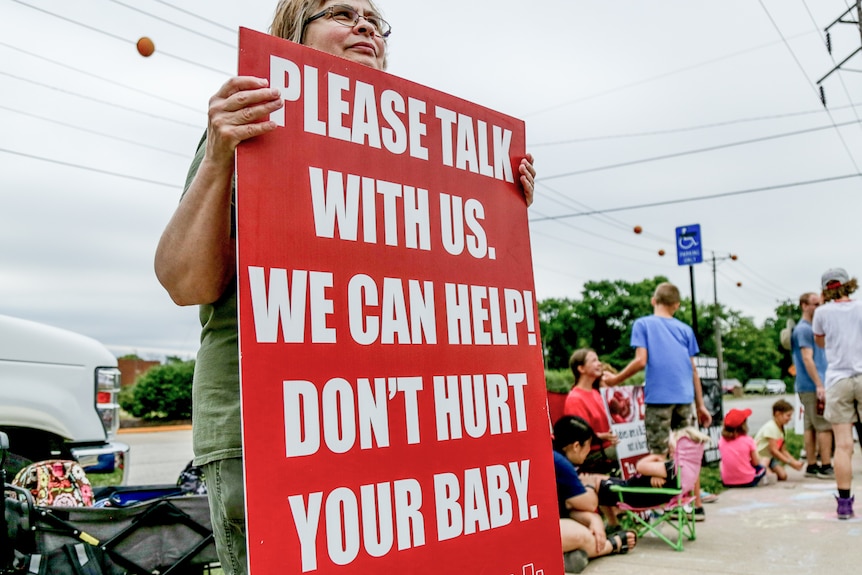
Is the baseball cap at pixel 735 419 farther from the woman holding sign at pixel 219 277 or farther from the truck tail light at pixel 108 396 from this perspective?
the woman holding sign at pixel 219 277

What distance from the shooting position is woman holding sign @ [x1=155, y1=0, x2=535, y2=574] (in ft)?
4.35

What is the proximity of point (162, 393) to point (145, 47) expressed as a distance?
18.6 metres

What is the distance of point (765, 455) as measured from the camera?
27.6ft

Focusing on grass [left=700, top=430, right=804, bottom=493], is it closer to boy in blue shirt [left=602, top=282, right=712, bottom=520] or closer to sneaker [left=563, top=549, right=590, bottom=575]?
boy in blue shirt [left=602, top=282, right=712, bottom=520]

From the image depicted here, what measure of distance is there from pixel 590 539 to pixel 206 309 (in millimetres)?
3527

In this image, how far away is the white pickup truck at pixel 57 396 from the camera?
4105mm

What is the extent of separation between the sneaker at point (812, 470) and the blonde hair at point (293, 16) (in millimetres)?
8017

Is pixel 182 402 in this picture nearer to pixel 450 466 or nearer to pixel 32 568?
pixel 32 568

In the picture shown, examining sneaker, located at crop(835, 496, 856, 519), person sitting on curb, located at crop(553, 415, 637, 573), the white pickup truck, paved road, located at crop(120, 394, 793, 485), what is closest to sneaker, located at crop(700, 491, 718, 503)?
sneaker, located at crop(835, 496, 856, 519)

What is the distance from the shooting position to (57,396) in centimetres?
425

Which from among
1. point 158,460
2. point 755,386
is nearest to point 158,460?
point 158,460

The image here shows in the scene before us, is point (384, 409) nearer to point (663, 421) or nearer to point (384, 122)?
point (384, 122)

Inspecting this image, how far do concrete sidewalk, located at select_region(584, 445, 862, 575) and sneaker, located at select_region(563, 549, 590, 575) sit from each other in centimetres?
6

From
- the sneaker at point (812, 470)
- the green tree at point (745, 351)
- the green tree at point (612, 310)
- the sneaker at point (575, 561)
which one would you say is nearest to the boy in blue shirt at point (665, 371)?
the sneaker at point (575, 561)
